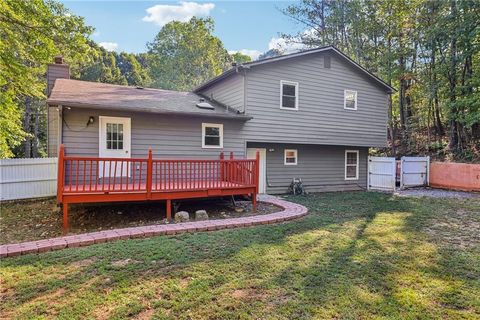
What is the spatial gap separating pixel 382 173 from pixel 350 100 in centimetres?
364

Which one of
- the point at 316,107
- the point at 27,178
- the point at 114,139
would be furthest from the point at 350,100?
the point at 27,178

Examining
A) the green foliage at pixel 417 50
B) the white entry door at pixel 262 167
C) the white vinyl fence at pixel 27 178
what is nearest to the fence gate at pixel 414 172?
the green foliage at pixel 417 50

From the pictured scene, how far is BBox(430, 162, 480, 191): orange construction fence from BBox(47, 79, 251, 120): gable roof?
9.68 metres

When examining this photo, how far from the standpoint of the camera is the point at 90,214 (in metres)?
7.18

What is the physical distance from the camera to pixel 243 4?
12602 mm

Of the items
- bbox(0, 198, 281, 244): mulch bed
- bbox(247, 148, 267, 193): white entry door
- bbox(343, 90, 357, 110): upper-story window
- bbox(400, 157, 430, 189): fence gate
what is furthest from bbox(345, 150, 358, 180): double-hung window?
bbox(0, 198, 281, 244): mulch bed

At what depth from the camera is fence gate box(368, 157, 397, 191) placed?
12914mm

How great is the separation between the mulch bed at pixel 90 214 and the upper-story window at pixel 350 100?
6503 mm

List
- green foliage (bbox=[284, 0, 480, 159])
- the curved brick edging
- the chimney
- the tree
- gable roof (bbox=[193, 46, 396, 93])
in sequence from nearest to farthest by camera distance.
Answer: the curved brick edging < gable roof (bbox=[193, 46, 396, 93]) < the chimney < green foliage (bbox=[284, 0, 480, 159]) < the tree

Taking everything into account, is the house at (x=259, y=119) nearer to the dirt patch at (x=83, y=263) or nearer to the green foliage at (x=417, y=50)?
the green foliage at (x=417, y=50)

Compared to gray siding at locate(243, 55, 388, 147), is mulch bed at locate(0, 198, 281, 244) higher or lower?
lower

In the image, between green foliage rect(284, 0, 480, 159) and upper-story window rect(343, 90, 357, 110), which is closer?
upper-story window rect(343, 90, 357, 110)

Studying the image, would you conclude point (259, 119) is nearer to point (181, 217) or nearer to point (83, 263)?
point (181, 217)

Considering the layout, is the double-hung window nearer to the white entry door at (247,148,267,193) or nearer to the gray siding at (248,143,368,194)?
the gray siding at (248,143,368,194)
